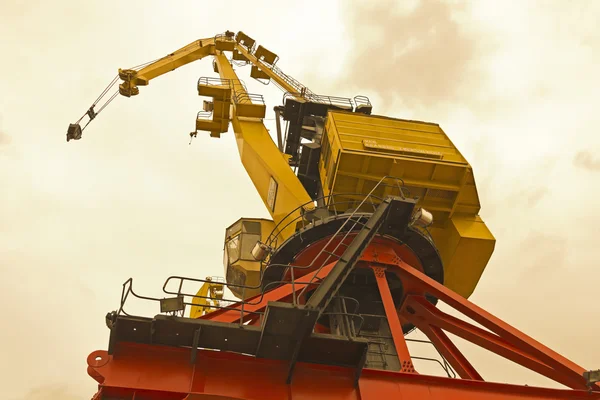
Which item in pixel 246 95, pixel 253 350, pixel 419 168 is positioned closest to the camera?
pixel 253 350

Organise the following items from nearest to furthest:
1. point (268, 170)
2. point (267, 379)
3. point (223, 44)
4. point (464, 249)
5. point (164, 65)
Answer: point (267, 379) < point (464, 249) < point (268, 170) < point (164, 65) < point (223, 44)

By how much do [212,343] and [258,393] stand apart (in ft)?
2.58

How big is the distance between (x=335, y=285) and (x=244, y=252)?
17.1 ft

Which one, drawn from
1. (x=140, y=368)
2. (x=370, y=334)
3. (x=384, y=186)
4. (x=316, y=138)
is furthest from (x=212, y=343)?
(x=316, y=138)

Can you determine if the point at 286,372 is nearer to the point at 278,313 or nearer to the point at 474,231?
the point at 278,313

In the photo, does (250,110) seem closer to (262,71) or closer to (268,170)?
(268,170)

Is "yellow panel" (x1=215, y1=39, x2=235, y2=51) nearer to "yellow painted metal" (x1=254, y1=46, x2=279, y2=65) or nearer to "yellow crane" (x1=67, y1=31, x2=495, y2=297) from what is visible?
"yellow painted metal" (x1=254, y1=46, x2=279, y2=65)

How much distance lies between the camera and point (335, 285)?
6879 mm

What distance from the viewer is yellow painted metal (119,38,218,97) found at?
18906 mm

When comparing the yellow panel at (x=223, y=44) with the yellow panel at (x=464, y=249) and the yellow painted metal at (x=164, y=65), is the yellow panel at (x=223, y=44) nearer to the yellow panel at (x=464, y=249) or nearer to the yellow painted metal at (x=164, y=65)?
the yellow painted metal at (x=164, y=65)

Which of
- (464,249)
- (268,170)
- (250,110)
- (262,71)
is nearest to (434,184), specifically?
(464,249)

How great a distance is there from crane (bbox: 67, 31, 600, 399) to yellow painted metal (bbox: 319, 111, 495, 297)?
3 cm

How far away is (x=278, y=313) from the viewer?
564 cm

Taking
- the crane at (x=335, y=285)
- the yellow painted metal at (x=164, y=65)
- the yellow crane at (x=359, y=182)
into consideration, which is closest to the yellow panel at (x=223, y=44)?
the yellow painted metal at (x=164, y=65)
